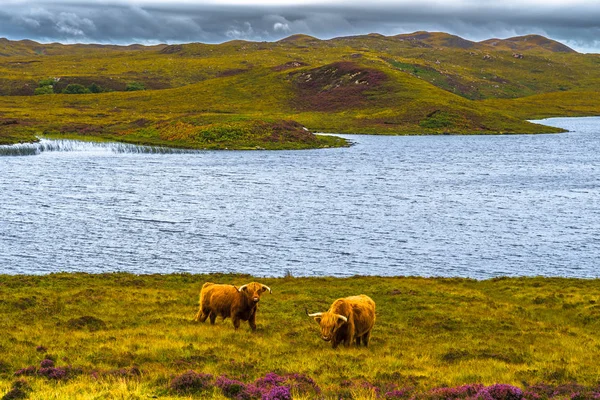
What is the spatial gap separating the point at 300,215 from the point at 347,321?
5821cm

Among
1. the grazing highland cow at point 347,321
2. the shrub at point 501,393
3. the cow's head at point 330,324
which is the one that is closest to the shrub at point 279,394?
the shrub at point 501,393

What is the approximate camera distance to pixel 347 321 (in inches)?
952

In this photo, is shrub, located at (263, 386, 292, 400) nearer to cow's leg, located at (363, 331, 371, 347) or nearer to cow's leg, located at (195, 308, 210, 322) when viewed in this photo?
cow's leg, located at (363, 331, 371, 347)

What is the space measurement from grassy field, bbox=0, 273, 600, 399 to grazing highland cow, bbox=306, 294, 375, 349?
63 centimetres

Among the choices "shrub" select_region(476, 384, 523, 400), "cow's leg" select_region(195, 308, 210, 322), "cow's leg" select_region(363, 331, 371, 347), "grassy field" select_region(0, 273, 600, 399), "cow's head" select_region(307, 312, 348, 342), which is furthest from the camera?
"cow's leg" select_region(195, 308, 210, 322)

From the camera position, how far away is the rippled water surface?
57406 mm

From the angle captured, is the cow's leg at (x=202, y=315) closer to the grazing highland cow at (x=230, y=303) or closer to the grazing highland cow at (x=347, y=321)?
the grazing highland cow at (x=230, y=303)

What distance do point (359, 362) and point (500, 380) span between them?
187 inches

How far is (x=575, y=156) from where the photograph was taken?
522 ft

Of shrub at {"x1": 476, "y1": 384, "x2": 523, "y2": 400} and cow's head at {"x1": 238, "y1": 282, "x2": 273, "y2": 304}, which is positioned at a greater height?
cow's head at {"x1": 238, "y1": 282, "x2": 273, "y2": 304}

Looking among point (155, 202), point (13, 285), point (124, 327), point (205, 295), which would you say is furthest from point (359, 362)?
point (155, 202)

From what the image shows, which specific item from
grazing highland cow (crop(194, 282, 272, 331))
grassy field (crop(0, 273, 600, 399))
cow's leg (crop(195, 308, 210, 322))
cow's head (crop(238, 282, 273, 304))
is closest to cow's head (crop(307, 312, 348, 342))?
grassy field (crop(0, 273, 600, 399))

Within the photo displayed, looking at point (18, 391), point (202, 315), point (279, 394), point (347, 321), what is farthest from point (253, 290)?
point (18, 391)

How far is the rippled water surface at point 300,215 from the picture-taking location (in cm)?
5741
